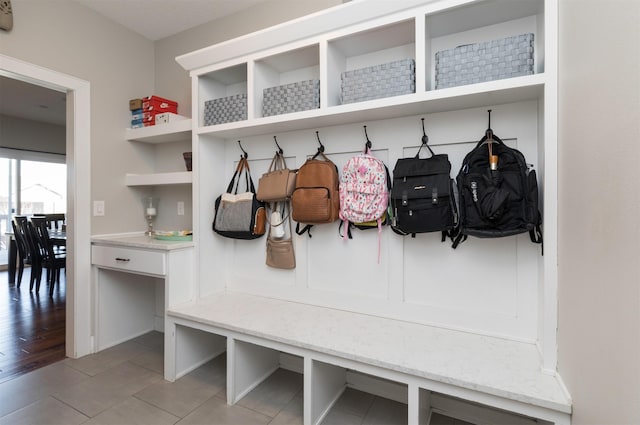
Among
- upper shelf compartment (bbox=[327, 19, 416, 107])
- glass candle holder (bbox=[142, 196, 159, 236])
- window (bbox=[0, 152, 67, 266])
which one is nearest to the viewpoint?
upper shelf compartment (bbox=[327, 19, 416, 107])

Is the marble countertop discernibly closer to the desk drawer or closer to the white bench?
the desk drawer

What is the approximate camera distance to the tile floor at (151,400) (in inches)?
67.5

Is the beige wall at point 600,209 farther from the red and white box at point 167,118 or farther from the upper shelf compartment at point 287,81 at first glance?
the red and white box at point 167,118

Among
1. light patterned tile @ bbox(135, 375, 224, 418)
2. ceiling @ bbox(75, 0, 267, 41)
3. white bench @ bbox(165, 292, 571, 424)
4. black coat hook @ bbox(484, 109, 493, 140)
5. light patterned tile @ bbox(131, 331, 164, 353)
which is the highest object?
ceiling @ bbox(75, 0, 267, 41)

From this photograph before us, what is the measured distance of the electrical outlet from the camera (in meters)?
2.47

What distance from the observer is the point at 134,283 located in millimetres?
2760

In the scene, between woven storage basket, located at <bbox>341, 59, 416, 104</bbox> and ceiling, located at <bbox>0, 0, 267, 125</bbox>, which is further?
ceiling, located at <bbox>0, 0, 267, 125</bbox>

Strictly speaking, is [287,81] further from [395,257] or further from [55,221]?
[55,221]

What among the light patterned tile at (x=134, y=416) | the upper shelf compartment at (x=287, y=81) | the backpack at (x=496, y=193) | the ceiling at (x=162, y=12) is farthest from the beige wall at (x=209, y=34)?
the light patterned tile at (x=134, y=416)

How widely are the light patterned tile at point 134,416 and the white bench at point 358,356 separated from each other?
0.28m

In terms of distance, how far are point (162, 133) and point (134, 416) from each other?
1.87m

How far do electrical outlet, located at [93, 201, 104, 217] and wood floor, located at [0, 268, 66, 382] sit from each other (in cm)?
107

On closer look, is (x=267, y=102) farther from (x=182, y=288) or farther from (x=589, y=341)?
(x=589, y=341)

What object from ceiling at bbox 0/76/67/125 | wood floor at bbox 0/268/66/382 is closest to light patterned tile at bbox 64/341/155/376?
wood floor at bbox 0/268/66/382
